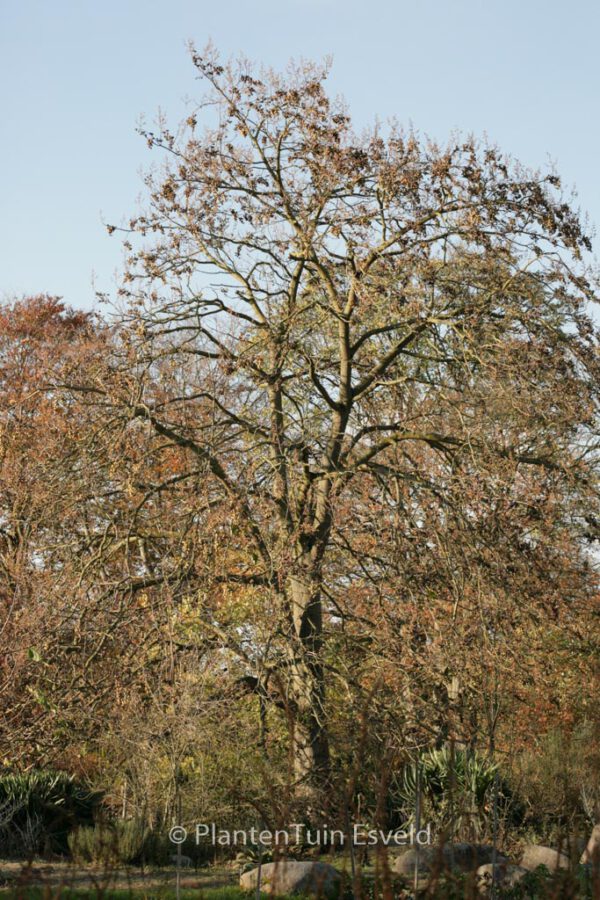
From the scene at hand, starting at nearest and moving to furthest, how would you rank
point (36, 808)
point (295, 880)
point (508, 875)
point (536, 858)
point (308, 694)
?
1. point (295, 880)
2. point (508, 875)
3. point (536, 858)
4. point (308, 694)
5. point (36, 808)

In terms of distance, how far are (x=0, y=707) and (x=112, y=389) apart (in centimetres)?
340

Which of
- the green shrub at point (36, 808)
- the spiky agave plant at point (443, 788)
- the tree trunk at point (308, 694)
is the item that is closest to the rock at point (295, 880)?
the tree trunk at point (308, 694)

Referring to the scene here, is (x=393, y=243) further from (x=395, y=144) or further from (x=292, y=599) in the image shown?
(x=292, y=599)

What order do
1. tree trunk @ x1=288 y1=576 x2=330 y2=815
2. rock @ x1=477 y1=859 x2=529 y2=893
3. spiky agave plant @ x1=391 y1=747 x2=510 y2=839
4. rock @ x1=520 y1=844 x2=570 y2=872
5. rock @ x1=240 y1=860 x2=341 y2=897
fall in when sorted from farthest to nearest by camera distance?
1. spiky agave plant @ x1=391 y1=747 x2=510 y2=839
2. tree trunk @ x1=288 y1=576 x2=330 y2=815
3. rock @ x1=520 y1=844 x2=570 y2=872
4. rock @ x1=477 y1=859 x2=529 y2=893
5. rock @ x1=240 y1=860 x2=341 y2=897

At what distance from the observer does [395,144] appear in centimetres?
1118

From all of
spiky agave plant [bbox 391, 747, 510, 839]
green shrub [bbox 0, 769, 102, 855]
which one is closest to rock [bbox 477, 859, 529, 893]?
spiky agave plant [bbox 391, 747, 510, 839]

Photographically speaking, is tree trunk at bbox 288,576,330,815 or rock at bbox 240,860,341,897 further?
tree trunk at bbox 288,576,330,815

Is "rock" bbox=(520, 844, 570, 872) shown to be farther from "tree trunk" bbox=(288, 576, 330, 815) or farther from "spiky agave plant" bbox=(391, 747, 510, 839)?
"tree trunk" bbox=(288, 576, 330, 815)

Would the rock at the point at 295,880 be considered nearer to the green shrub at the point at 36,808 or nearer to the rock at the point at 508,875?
the rock at the point at 508,875

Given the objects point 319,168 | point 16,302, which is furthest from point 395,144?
point 16,302

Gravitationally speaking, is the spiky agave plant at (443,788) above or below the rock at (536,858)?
above

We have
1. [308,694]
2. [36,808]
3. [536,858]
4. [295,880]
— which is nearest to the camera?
[295,880]

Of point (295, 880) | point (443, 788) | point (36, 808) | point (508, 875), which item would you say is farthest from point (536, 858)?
point (36, 808)

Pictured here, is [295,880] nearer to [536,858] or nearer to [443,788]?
[536,858]
